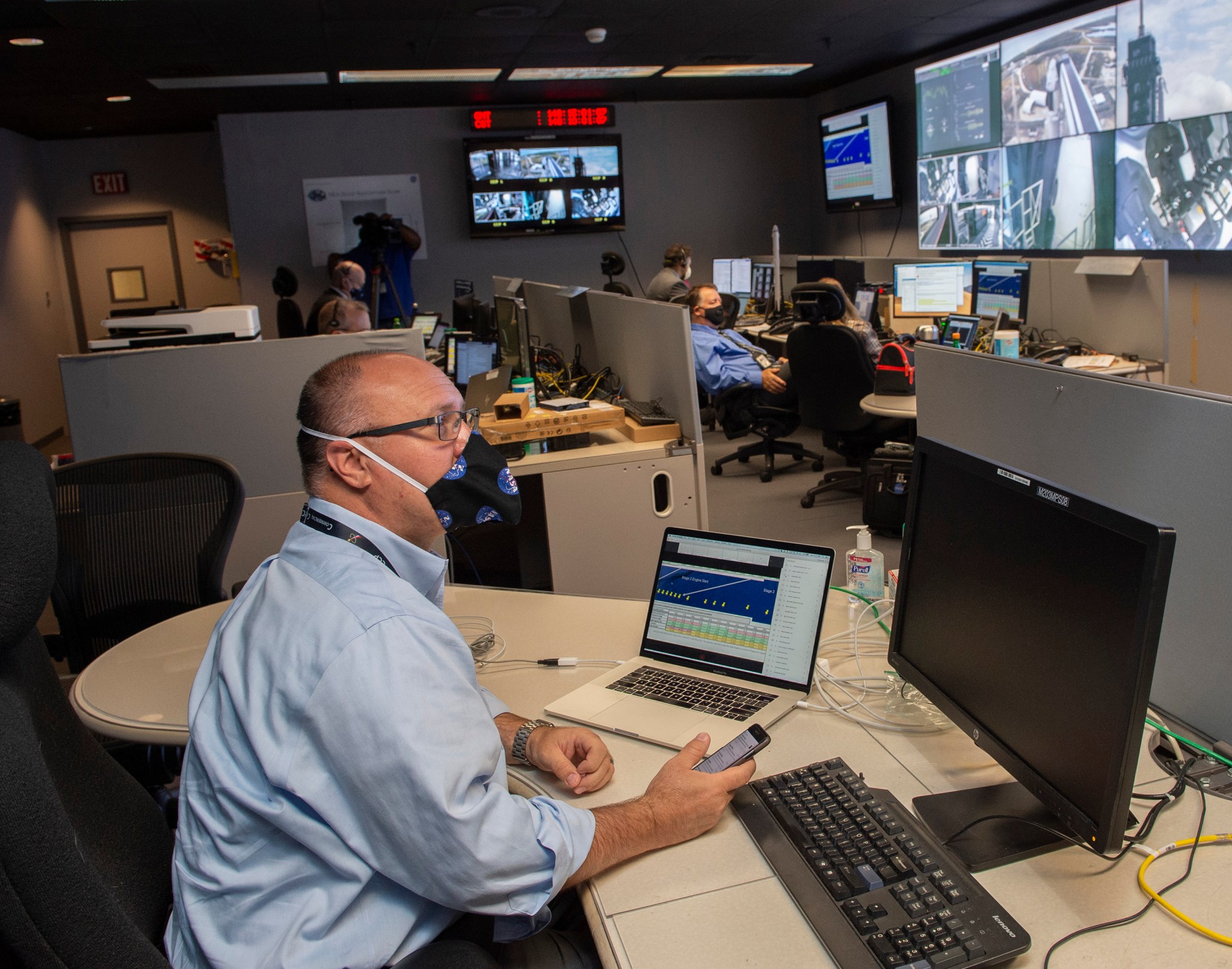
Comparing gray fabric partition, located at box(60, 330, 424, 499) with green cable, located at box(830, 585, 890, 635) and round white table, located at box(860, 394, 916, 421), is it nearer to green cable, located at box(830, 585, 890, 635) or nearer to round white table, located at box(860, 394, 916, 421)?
green cable, located at box(830, 585, 890, 635)

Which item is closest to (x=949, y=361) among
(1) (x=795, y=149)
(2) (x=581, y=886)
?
(2) (x=581, y=886)

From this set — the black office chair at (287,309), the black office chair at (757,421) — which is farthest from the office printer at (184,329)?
the black office chair at (287,309)

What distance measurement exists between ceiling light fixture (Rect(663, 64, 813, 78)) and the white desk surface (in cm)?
667

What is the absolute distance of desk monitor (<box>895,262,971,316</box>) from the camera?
5.42 meters

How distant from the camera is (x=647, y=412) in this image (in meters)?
3.22

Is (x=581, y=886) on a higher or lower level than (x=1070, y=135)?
lower

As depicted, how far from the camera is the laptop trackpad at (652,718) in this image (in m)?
1.36

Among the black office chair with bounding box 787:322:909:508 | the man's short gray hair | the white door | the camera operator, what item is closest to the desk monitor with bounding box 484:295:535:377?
the black office chair with bounding box 787:322:909:508

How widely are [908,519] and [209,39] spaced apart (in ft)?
18.3

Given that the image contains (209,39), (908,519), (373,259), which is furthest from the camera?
(373,259)

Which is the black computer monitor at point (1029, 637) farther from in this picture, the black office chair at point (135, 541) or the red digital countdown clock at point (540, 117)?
the red digital countdown clock at point (540, 117)

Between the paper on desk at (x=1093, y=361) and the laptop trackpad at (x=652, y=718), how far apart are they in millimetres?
3172

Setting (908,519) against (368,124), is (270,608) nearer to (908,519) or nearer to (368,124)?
(908,519)

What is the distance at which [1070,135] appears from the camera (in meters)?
5.68
